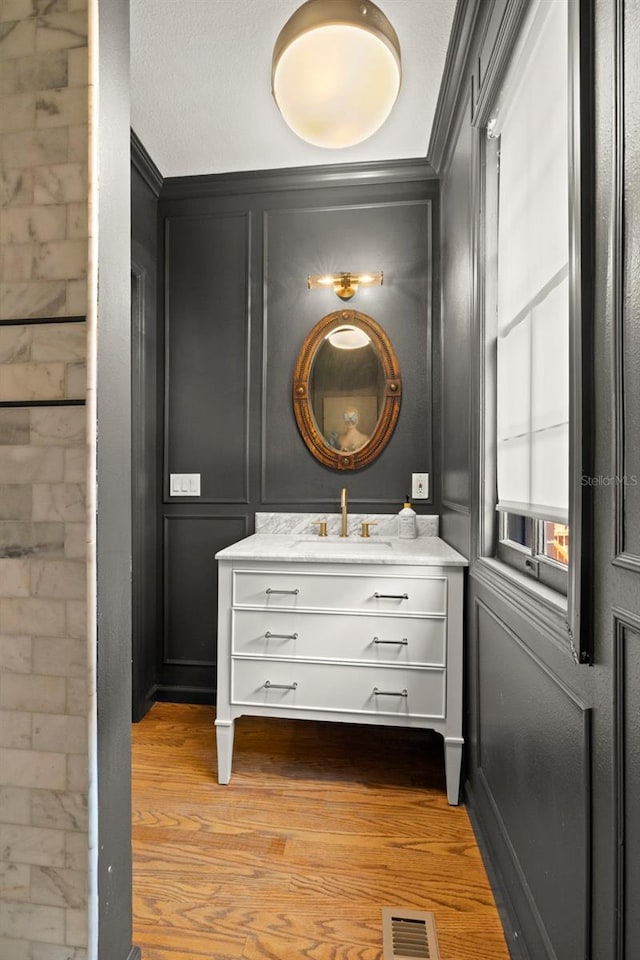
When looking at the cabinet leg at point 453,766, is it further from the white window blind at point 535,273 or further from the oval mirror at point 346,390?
the oval mirror at point 346,390

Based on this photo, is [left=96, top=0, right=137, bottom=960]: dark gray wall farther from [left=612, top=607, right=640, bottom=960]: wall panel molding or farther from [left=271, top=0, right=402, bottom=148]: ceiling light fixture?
[left=612, top=607, right=640, bottom=960]: wall panel molding

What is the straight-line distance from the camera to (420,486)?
254cm

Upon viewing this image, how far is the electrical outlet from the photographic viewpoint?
2.53 m

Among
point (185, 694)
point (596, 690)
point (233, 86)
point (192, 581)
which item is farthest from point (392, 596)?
point (233, 86)

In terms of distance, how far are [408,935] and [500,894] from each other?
276 millimetres

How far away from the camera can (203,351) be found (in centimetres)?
269

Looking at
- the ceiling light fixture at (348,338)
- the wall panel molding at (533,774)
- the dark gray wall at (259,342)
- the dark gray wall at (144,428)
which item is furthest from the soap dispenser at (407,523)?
the dark gray wall at (144,428)

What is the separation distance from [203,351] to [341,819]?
7.12 ft

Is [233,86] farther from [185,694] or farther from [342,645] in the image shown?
[185,694]

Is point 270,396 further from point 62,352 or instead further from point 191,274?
point 62,352

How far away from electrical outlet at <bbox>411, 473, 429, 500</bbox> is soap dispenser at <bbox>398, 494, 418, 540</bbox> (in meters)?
0.12

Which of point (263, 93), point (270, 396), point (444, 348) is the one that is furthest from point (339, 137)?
point (270, 396)

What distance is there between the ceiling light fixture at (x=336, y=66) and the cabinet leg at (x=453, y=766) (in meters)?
2.07

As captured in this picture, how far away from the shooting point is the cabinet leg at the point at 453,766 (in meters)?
1.83
